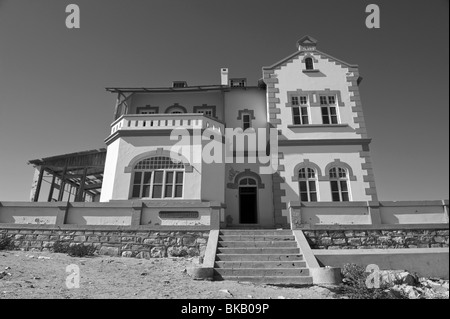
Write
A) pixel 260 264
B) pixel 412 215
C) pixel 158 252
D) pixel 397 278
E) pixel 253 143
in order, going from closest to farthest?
pixel 397 278
pixel 260 264
pixel 158 252
pixel 412 215
pixel 253 143

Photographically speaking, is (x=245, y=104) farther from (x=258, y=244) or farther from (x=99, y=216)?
→ (x=99, y=216)

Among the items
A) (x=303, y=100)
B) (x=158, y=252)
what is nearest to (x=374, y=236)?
(x=158, y=252)

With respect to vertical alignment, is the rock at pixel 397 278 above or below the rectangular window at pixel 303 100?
below

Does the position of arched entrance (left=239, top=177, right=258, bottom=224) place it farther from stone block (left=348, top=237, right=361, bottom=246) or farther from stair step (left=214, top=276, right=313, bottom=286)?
stair step (left=214, top=276, right=313, bottom=286)

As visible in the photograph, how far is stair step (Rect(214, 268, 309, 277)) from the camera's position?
8539mm

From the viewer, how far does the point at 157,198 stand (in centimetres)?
1434

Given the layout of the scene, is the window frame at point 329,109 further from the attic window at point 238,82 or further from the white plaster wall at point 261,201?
the attic window at point 238,82

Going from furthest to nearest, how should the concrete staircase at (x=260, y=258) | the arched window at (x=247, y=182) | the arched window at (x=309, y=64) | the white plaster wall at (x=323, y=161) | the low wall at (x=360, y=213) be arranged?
the arched window at (x=309, y=64) → the arched window at (x=247, y=182) → the white plaster wall at (x=323, y=161) → the low wall at (x=360, y=213) → the concrete staircase at (x=260, y=258)

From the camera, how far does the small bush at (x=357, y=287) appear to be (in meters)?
6.88

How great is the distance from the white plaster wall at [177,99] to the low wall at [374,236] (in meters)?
10.8

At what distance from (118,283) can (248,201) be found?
10424mm

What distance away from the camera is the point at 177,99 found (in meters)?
19.5

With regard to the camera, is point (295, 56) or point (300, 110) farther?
point (295, 56)

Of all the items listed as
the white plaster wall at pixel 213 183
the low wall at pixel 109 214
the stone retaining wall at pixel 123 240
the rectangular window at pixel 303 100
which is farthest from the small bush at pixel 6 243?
the rectangular window at pixel 303 100
